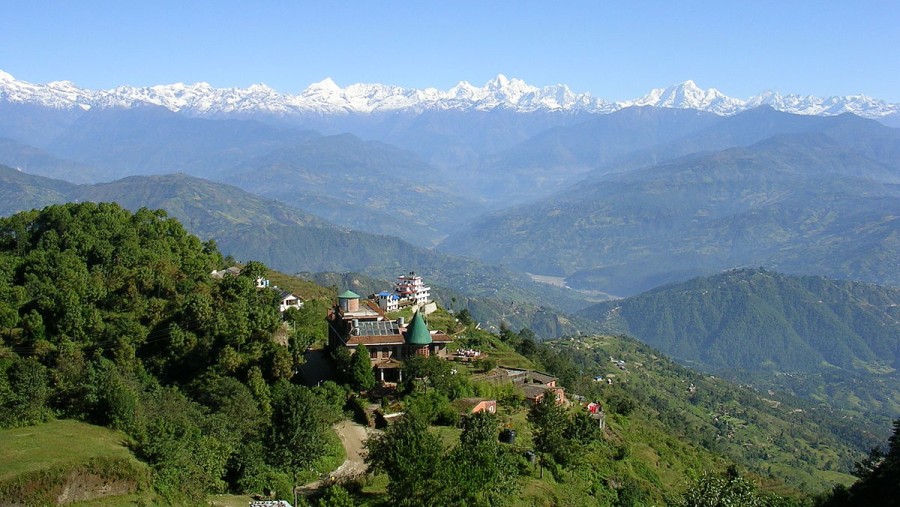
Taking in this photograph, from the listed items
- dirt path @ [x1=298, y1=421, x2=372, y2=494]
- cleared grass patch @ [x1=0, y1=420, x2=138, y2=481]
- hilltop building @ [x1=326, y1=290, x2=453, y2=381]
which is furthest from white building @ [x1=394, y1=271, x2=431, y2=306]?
cleared grass patch @ [x1=0, y1=420, x2=138, y2=481]

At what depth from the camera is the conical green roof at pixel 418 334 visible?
44.8 metres

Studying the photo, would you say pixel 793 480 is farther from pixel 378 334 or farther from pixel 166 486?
pixel 166 486

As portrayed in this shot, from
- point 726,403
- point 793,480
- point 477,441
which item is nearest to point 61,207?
point 477,441

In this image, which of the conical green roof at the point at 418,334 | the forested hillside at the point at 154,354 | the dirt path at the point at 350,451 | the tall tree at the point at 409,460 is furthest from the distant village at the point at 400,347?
the tall tree at the point at 409,460

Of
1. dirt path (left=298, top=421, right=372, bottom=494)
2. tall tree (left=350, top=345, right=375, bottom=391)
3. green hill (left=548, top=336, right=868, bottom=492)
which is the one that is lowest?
green hill (left=548, top=336, right=868, bottom=492)

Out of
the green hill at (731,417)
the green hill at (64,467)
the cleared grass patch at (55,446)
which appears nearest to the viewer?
the green hill at (64,467)

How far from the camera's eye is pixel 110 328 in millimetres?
40469

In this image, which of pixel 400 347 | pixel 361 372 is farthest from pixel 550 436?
pixel 400 347

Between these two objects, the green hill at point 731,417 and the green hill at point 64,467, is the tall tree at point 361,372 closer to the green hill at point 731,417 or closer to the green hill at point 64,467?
the green hill at point 64,467

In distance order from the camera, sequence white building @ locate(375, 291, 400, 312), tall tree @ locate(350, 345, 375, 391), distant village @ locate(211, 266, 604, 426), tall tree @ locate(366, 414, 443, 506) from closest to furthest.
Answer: tall tree @ locate(366, 414, 443, 506)
tall tree @ locate(350, 345, 375, 391)
distant village @ locate(211, 266, 604, 426)
white building @ locate(375, 291, 400, 312)

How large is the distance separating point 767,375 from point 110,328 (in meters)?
193

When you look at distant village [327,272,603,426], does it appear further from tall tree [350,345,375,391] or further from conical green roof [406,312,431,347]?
tall tree [350,345,375,391]

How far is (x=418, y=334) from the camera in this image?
45062 mm

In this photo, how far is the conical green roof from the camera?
147ft
